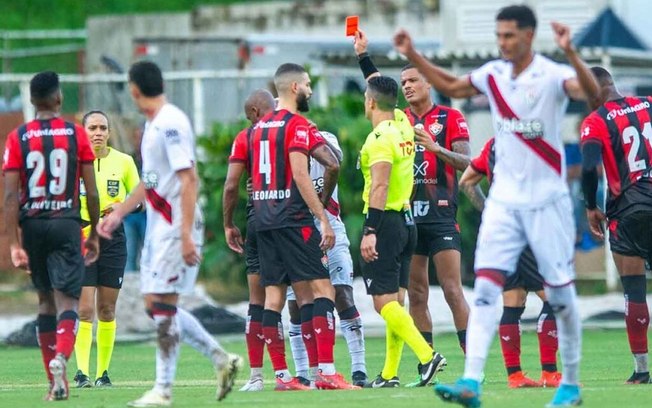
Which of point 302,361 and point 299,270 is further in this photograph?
point 302,361

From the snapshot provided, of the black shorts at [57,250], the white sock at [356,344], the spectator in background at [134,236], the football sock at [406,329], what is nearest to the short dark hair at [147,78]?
the black shorts at [57,250]

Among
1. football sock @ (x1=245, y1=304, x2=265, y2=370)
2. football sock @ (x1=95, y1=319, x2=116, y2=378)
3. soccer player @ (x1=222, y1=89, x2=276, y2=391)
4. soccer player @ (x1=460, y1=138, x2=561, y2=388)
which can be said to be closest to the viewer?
soccer player @ (x1=460, y1=138, x2=561, y2=388)

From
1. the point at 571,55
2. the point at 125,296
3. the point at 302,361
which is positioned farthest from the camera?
the point at 125,296

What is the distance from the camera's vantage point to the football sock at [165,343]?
11.3m

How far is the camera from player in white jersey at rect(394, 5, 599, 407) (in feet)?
34.7

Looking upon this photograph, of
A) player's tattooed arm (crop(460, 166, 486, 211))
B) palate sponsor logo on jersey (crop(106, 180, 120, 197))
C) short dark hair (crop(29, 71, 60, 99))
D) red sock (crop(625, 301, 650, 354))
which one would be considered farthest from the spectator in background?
short dark hair (crop(29, 71, 60, 99))

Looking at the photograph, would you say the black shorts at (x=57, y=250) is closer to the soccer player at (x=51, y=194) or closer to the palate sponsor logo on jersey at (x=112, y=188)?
the soccer player at (x=51, y=194)

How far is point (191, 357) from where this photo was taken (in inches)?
727

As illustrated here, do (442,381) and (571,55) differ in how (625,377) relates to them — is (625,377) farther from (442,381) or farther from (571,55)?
(571,55)

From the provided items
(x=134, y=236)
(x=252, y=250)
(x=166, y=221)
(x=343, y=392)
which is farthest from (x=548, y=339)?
(x=134, y=236)

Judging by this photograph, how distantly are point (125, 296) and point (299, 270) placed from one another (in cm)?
924

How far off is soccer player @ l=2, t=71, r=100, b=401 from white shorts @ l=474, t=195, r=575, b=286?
329cm

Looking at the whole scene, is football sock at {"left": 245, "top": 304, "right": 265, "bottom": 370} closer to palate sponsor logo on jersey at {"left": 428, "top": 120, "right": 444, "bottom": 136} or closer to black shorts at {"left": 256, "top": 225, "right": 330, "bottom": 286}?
black shorts at {"left": 256, "top": 225, "right": 330, "bottom": 286}

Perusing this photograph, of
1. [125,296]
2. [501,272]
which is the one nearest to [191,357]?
[125,296]
